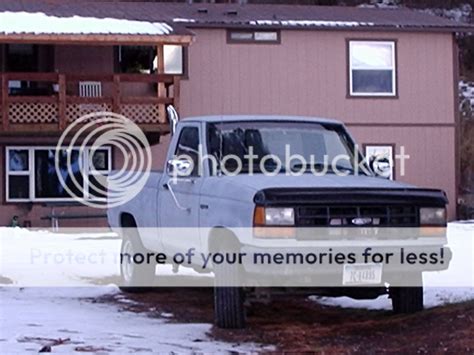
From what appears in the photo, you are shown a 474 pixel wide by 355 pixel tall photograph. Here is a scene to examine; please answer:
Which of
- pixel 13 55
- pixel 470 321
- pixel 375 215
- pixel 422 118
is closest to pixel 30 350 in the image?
pixel 375 215

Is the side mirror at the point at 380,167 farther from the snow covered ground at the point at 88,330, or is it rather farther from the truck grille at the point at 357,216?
the snow covered ground at the point at 88,330

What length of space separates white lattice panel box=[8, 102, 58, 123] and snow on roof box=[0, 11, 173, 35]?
1798 mm

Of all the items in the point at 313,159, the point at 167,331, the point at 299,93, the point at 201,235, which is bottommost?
the point at 167,331

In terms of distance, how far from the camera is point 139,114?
2377 cm

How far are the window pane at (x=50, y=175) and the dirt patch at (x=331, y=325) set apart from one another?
13.4 m

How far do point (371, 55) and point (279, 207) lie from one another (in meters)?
18.9

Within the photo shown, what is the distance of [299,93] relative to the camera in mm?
26422

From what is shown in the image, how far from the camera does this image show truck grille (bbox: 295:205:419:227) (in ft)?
28.7

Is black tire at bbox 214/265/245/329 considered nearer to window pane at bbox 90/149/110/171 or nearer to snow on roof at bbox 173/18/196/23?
window pane at bbox 90/149/110/171

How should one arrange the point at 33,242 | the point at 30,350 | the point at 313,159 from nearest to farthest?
the point at 30,350, the point at 313,159, the point at 33,242

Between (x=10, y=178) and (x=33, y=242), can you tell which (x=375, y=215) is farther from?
(x=10, y=178)

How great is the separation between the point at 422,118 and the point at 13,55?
36.3 feet

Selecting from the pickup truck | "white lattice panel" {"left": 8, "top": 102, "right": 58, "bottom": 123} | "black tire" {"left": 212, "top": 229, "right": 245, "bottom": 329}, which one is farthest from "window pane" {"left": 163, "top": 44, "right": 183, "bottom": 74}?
"black tire" {"left": 212, "top": 229, "right": 245, "bottom": 329}

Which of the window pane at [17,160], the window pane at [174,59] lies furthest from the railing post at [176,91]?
the window pane at [17,160]
